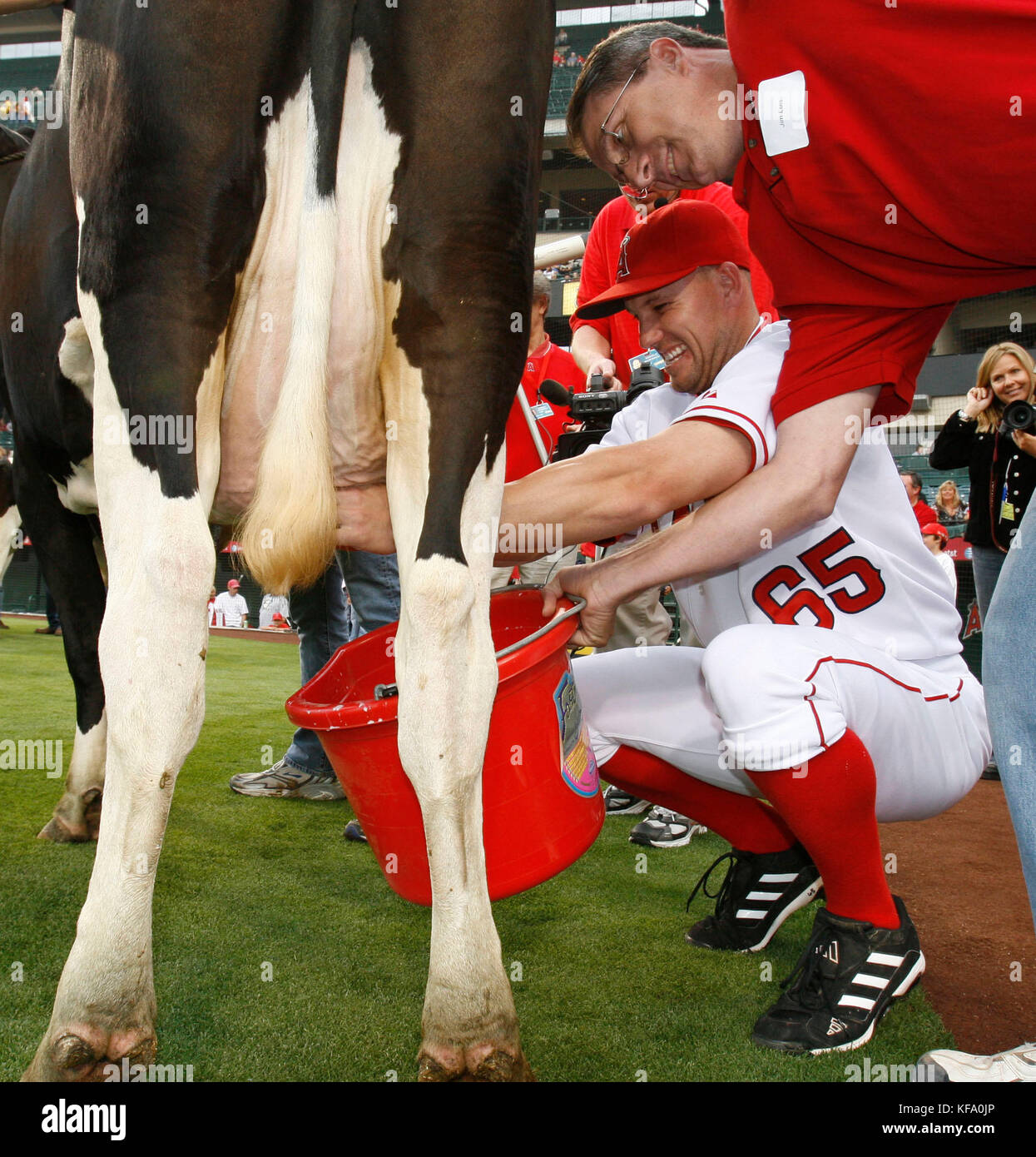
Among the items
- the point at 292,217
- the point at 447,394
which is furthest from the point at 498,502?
the point at 292,217

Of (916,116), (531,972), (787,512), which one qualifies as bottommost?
(531,972)

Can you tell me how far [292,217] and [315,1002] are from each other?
4.24 ft

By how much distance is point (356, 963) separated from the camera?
6.30 ft

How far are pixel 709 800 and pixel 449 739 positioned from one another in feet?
3.57

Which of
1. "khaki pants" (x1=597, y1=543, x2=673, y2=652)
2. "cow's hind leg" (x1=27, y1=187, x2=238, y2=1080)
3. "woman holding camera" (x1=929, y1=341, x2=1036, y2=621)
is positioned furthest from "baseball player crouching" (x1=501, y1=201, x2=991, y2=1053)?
"woman holding camera" (x1=929, y1=341, x2=1036, y2=621)

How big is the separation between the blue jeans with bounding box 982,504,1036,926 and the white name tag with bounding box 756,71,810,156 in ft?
2.38

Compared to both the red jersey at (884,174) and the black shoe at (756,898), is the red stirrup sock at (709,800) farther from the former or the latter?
the red jersey at (884,174)

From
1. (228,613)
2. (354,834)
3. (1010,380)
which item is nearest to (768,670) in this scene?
(354,834)

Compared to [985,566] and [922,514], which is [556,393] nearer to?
[985,566]

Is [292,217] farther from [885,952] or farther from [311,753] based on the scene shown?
[311,753]

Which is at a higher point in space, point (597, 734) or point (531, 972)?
point (597, 734)

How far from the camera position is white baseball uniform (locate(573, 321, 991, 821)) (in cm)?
180

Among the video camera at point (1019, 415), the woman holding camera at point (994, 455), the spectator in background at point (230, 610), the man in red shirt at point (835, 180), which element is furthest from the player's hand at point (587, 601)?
the spectator in background at point (230, 610)

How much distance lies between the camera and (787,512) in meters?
1.87
